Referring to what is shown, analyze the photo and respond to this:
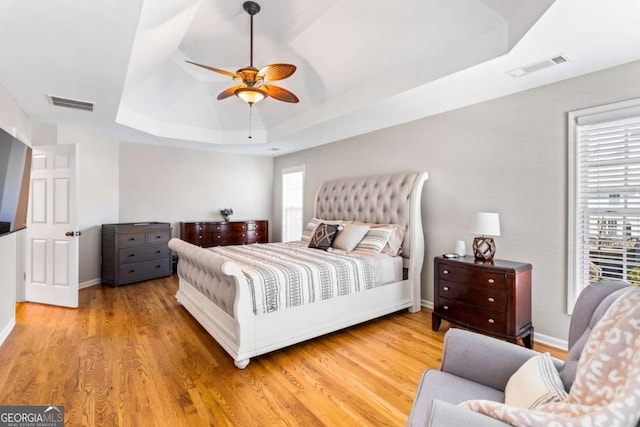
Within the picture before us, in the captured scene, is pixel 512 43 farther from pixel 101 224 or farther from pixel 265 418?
pixel 101 224

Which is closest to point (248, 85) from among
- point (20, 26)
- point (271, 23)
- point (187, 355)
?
point (271, 23)

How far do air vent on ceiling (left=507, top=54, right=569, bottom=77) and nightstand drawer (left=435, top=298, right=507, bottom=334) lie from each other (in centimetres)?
205

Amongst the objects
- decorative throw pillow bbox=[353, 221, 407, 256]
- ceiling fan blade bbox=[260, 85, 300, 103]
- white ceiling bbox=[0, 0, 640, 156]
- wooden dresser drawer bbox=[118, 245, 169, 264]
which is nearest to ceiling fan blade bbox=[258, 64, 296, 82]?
ceiling fan blade bbox=[260, 85, 300, 103]

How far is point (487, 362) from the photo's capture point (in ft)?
4.64

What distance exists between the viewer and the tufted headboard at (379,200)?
3705 mm

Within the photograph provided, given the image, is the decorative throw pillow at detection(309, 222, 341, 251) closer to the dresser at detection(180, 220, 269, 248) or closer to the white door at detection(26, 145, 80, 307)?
the dresser at detection(180, 220, 269, 248)

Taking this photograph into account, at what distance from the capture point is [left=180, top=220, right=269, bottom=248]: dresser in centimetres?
558

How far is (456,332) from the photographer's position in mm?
1557

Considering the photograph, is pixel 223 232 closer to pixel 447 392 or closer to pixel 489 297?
pixel 489 297

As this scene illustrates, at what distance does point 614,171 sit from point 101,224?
21.1 ft

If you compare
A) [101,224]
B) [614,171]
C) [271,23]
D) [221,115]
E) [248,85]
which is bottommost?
[101,224]

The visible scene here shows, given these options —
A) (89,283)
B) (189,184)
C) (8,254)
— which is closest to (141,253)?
(89,283)

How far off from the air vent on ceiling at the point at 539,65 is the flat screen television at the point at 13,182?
4.30 metres

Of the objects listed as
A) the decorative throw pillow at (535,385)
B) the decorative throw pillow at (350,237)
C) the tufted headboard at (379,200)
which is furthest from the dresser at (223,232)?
the decorative throw pillow at (535,385)
